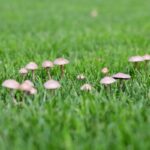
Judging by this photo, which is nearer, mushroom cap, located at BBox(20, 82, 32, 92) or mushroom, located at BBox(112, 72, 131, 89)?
mushroom cap, located at BBox(20, 82, 32, 92)

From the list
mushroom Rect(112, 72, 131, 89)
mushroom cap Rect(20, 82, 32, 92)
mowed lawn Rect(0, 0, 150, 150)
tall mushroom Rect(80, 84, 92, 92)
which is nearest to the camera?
mowed lawn Rect(0, 0, 150, 150)

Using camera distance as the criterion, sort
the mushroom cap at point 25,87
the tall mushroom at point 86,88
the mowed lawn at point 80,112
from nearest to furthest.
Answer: the mowed lawn at point 80,112
the mushroom cap at point 25,87
the tall mushroom at point 86,88

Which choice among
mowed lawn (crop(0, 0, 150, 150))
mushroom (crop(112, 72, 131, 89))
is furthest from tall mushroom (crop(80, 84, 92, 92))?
mushroom (crop(112, 72, 131, 89))

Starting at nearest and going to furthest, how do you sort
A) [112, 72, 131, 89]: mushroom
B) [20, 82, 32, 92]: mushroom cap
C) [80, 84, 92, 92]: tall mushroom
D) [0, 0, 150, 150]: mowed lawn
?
[0, 0, 150, 150]: mowed lawn
[20, 82, 32, 92]: mushroom cap
[80, 84, 92, 92]: tall mushroom
[112, 72, 131, 89]: mushroom

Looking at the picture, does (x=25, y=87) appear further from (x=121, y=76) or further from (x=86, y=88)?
(x=121, y=76)

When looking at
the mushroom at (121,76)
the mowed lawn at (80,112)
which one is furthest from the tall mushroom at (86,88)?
the mushroom at (121,76)

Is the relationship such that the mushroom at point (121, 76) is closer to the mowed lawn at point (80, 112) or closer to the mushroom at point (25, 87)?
the mowed lawn at point (80, 112)

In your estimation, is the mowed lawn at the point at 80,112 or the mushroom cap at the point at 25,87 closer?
the mowed lawn at the point at 80,112

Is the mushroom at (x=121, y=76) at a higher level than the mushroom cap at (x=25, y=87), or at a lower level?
lower

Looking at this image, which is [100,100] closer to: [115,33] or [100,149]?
[100,149]

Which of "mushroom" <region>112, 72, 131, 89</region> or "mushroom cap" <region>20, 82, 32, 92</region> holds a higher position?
"mushroom cap" <region>20, 82, 32, 92</region>

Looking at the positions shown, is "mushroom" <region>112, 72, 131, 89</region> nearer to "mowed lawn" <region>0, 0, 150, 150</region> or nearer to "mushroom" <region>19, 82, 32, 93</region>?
"mowed lawn" <region>0, 0, 150, 150</region>
